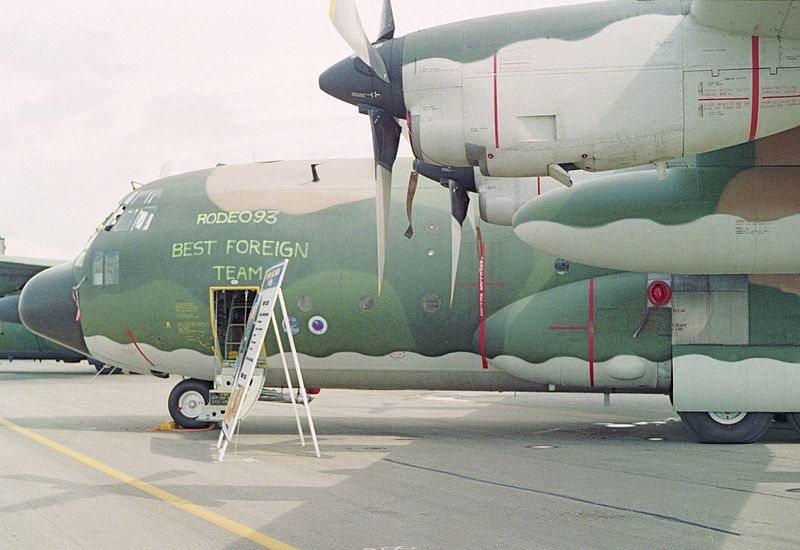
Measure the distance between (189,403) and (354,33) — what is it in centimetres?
906

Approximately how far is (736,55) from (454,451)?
7.26m

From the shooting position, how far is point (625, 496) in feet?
32.9

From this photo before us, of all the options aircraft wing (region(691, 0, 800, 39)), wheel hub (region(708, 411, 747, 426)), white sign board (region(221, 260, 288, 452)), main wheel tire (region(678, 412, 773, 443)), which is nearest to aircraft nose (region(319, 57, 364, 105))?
aircraft wing (region(691, 0, 800, 39))

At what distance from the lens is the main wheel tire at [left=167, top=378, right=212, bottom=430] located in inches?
636

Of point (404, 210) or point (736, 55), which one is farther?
point (404, 210)

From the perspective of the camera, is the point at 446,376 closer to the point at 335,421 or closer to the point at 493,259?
the point at 493,259

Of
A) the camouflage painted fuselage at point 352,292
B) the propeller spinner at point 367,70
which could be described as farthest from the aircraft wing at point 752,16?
the camouflage painted fuselage at point 352,292

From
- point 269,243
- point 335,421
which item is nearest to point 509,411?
point 335,421

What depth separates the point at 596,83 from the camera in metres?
8.36

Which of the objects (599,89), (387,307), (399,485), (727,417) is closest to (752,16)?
(599,89)

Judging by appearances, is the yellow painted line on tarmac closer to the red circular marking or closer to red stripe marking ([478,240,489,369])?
red stripe marking ([478,240,489,369])

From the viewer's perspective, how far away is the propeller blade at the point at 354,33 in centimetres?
908

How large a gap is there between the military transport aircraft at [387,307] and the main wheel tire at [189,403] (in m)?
0.03

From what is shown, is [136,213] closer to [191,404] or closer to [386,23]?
[191,404]
